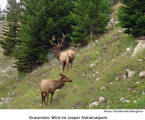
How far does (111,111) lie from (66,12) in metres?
15.9

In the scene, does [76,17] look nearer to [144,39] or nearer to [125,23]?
[125,23]

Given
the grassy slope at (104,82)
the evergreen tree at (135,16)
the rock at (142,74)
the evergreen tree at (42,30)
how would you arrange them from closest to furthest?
1. the grassy slope at (104,82)
2. the rock at (142,74)
3. the evergreen tree at (135,16)
4. the evergreen tree at (42,30)

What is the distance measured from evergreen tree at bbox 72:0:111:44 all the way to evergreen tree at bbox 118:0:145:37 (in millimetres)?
4288

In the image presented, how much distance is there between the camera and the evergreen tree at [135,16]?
38.8 ft

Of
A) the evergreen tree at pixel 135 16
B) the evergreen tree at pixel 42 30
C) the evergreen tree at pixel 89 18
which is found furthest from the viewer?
the evergreen tree at pixel 42 30

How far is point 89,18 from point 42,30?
16.0 ft

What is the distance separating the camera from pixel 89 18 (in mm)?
17047

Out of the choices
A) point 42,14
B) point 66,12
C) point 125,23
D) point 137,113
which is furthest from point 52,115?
point 66,12

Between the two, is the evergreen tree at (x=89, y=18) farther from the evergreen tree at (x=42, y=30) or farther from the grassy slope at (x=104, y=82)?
the grassy slope at (x=104, y=82)

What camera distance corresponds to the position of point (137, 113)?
5871mm

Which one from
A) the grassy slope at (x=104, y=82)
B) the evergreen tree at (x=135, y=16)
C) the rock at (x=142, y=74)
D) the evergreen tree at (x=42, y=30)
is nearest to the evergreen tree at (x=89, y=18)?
the evergreen tree at (x=42, y=30)

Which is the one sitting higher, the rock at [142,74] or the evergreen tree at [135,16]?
the evergreen tree at [135,16]

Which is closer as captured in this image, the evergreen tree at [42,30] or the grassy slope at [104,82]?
the grassy slope at [104,82]

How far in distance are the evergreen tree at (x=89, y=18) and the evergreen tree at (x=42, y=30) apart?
221 cm
